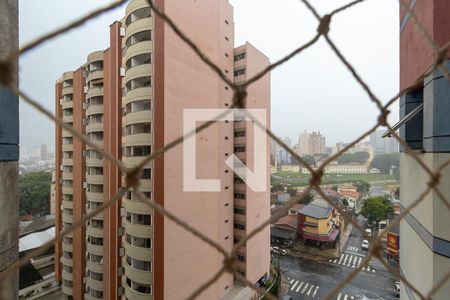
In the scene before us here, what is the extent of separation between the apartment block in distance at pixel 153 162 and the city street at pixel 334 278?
1.57 metres

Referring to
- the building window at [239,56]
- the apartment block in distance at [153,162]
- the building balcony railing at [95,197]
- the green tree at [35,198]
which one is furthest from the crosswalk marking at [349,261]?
the green tree at [35,198]

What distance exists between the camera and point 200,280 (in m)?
5.34

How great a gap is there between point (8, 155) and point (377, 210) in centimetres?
1455

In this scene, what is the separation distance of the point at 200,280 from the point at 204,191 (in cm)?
191

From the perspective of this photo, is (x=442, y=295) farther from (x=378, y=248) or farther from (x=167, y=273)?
(x=167, y=273)

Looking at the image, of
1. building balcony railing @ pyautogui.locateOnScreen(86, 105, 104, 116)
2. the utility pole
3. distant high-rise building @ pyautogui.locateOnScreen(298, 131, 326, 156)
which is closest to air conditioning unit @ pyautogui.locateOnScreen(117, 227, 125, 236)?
building balcony railing @ pyautogui.locateOnScreen(86, 105, 104, 116)

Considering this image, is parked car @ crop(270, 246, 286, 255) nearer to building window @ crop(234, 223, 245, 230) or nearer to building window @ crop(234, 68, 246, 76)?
building window @ crop(234, 223, 245, 230)

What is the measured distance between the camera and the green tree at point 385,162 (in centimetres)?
2598

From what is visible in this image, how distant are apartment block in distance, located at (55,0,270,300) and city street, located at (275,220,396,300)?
157cm

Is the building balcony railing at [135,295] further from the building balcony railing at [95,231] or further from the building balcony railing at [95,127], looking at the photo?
the building balcony railing at [95,127]

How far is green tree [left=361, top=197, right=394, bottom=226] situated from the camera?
1238 cm

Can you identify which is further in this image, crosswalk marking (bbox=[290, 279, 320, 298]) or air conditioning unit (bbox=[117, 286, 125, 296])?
crosswalk marking (bbox=[290, 279, 320, 298])

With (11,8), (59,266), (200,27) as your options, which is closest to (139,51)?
(200,27)

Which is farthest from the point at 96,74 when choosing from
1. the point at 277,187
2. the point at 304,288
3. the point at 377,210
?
the point at 277,187
